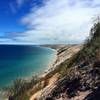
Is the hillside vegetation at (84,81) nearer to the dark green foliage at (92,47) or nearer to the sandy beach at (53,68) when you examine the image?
the dark green foliage at (92,47)

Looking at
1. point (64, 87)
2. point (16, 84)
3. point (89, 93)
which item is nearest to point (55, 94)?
point (64, 87)

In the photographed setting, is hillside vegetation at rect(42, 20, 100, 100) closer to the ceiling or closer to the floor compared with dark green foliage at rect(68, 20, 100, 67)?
closer to the floor

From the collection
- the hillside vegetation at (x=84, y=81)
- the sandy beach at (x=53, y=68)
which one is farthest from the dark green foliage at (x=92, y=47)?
the sandy beach at (x=53, y=68)

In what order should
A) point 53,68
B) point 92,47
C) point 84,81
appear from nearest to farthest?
point 84,81 → point 92,47 → point 53,68

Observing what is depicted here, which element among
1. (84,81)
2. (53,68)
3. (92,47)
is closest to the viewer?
(84,81)

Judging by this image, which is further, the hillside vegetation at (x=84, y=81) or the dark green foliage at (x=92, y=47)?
the dark green foliage at (x=92, y=47)

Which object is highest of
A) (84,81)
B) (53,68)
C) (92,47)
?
(92,47)

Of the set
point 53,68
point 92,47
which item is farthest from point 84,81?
point 53,68

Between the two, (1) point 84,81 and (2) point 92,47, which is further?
(2) point 92,47

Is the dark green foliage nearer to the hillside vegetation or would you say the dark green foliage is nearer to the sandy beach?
the hillside vegetation

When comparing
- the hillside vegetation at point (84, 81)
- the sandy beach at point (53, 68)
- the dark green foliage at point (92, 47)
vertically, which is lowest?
the sandy beach at point (53, 68)

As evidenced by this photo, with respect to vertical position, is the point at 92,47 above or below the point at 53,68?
above

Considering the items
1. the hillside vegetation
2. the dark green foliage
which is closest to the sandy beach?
the hillside vegetation

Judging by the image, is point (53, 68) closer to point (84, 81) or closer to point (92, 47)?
point (92, 47)
